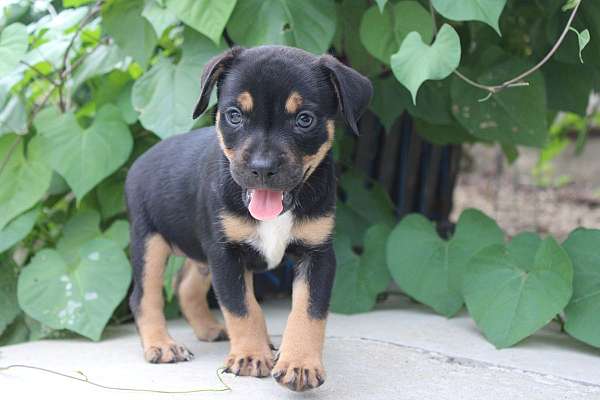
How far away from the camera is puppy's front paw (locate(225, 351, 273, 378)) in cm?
349

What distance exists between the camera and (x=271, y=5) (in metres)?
4.42

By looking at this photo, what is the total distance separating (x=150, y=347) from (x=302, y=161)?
1239mm

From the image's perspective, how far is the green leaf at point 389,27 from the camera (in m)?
4.34

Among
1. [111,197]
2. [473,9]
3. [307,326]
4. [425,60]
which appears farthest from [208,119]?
[307,326]

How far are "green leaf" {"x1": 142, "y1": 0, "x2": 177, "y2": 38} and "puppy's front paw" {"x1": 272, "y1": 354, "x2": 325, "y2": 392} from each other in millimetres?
1867

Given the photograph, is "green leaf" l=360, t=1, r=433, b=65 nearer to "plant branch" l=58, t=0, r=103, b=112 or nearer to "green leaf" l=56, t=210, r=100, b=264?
"plant branch" l=58, t=0, r=103, b=112

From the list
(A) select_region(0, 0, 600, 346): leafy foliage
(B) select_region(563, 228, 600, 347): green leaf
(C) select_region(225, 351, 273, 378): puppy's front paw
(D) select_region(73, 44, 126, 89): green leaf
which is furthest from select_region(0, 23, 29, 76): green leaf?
(B) select_region(563, 228, 600, 347): green leaf

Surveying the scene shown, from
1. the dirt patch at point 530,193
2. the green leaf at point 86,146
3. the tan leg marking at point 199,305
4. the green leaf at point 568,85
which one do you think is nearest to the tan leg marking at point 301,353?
the tan leg marking at point 199,305

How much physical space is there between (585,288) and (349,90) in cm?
168

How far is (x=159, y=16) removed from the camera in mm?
4344

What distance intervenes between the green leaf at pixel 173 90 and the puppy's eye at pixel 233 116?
1.08 meters

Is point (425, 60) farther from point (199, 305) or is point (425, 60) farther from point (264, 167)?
point (199, 305)

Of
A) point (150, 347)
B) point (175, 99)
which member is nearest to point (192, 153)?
point (175, 99)

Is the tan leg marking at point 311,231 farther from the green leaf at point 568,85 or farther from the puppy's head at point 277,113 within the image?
the green leaf at point 568,85
